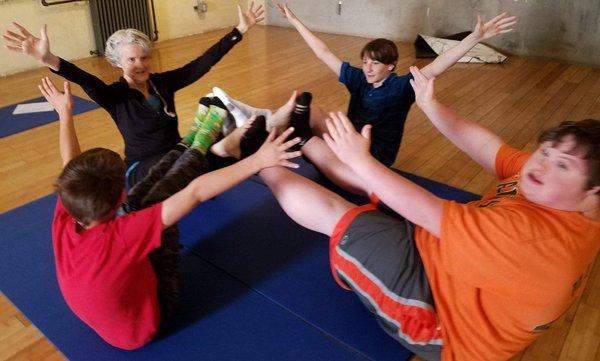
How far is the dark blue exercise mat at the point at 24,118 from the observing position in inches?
135

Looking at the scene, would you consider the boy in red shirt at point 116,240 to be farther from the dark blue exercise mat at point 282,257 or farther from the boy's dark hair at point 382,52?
the boy's dark hair at point 382,52

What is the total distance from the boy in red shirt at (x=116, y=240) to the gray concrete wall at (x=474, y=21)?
16.5 ft

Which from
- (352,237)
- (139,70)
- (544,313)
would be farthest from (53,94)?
(544,313)

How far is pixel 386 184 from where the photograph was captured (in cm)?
119

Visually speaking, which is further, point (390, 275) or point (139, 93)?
point (139, 93)

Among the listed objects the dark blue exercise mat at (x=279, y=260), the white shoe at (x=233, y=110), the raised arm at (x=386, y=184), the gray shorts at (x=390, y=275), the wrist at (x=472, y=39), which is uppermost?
the wrist at (x=472, y=39)

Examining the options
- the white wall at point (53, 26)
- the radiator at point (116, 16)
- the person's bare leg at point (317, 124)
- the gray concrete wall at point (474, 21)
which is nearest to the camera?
the person's bare leg at point (317, 124)

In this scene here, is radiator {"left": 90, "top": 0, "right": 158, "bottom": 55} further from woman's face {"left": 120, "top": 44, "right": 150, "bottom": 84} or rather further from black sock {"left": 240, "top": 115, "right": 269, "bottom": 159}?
black sock {"left": 240, "top": 115, "right": 269, "bottom": 159}

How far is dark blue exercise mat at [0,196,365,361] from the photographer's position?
151 cm

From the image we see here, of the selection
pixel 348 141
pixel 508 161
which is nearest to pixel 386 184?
pixel 348 141

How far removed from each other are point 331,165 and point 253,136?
384 mm

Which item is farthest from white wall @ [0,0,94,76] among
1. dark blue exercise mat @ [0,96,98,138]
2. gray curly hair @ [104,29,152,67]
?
gray curly hair @ [104,29,152,67]

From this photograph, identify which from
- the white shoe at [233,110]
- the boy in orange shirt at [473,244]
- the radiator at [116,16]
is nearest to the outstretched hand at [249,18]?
the white shoe at [233,110]

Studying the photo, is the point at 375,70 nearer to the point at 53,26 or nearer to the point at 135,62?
the point at 135,62
